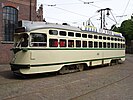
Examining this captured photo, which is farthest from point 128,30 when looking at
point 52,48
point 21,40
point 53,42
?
point 21,40

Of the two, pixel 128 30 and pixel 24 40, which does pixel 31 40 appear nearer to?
pixel 24 40

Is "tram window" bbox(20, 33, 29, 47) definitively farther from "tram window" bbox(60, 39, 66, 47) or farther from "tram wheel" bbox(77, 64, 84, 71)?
"tram wheel" bbox(77, 64, 84, 71)

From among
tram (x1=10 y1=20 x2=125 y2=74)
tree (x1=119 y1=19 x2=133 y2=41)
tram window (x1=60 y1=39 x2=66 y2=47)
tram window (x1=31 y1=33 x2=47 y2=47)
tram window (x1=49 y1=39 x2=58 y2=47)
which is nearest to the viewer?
tram (x1=10 y1=20 x2=125 y2=74)

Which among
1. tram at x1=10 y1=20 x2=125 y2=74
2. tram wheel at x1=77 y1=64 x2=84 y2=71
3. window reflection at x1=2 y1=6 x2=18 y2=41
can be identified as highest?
window reflection at x1=2 y1=6 x2=18 y2=41

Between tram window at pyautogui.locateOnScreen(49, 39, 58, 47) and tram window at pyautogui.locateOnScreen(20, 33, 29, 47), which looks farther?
tram window at pyautogui.locateOnScreen(49, 39, 58, 47)

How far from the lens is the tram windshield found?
11.9 meters

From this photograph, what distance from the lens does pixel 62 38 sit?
13.3 metres

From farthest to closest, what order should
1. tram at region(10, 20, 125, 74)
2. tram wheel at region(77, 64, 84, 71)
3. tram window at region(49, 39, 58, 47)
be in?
tram wheel at region(77, 64, 84, 71) < tram window at region(49, 39, 58, 47) < tram at region(10, 20, 125, 74)

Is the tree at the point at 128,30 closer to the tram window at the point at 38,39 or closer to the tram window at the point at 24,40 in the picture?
the tram window at the point at 38,39

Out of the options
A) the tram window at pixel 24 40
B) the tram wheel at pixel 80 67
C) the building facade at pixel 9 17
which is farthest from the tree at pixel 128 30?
the tram window at pixel 24 40

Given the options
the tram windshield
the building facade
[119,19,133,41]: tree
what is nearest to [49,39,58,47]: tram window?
the tram windshield

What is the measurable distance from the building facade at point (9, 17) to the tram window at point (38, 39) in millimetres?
9809

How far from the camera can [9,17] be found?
2197cm

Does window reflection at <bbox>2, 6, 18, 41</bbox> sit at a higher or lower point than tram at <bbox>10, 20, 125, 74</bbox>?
higher
